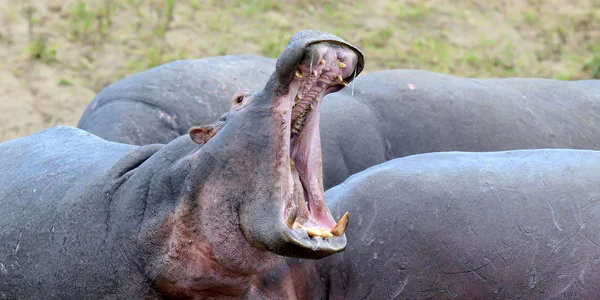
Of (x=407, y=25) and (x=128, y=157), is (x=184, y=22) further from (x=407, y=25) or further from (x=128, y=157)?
(x=128, y=157)

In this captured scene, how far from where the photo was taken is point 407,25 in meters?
7.46

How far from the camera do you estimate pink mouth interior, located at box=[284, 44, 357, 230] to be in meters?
2.50

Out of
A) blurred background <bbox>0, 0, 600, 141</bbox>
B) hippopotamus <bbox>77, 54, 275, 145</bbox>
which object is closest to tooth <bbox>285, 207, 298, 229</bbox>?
hippopotamus <bbox>77, 54, 275, 145</bbox>

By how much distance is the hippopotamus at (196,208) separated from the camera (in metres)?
2.49

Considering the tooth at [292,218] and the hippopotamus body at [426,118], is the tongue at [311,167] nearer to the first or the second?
the tooth at [292,218]

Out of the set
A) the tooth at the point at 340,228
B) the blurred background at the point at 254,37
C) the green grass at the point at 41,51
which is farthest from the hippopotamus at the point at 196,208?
the green grass at the point at 41,51

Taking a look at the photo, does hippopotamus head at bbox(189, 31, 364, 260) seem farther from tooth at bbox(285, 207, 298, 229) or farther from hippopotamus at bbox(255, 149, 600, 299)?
hippopotamus at bbox(255, 149, 600, 299)

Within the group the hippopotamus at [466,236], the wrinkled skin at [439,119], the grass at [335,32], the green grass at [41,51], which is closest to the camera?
the hippopotamus at [466,236]

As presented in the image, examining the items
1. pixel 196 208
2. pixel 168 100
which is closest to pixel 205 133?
pixel 196 208

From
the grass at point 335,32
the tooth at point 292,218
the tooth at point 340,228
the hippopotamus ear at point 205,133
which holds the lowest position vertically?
the grass at point 335,32

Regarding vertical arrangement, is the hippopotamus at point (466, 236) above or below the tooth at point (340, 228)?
below

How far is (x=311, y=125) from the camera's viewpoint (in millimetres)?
2600

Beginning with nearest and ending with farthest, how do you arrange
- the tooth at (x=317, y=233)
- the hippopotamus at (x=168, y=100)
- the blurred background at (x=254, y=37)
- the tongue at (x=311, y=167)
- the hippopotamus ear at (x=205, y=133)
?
the tooth at (x=317, y=233) < the tongue at (x=311, y=167) < the hippopotamus ear at (x=205, y=133) < the hippopotamus at (x=168, y=100) < the blurred background at (x=254, y=37)

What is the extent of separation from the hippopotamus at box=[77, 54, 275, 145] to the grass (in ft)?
6.54
